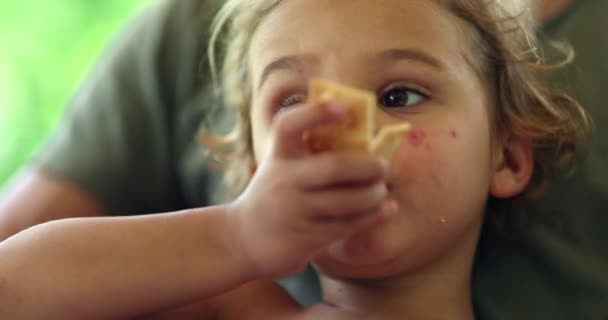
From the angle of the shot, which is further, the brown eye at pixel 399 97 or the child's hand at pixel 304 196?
the brown eye at pixel 399 97

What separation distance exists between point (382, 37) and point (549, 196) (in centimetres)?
35

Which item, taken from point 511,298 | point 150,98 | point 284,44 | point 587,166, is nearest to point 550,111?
point 587,166

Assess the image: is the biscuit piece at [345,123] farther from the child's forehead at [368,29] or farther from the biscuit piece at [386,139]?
the child's forehead at [368,29]

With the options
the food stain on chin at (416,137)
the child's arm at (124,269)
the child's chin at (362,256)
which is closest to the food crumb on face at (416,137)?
the food stain on chin at (416,137)

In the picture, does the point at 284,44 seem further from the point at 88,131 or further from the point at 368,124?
the point at 88,131

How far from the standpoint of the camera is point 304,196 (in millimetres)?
683

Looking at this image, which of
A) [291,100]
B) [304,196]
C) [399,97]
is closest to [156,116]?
[291,100]

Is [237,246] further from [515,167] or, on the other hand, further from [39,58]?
[39,58]

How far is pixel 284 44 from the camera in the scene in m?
0.89

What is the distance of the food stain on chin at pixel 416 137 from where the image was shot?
2.71 feet

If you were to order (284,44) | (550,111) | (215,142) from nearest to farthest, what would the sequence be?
(284,44)
(550,111)
(215,142)

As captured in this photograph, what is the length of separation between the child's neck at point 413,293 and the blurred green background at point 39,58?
0.92 metres

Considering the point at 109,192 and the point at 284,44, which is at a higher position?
the point at 284,44

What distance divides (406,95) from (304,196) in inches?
9.1
